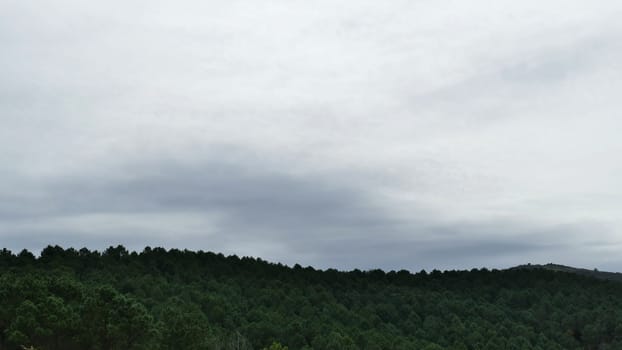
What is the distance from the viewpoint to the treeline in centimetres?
7769

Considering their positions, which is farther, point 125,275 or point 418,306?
point 418,306

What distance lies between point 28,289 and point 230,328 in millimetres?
46217

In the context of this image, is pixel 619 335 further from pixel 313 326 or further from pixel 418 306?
pixel 313 326

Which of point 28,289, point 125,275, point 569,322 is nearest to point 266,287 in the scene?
point 125,275

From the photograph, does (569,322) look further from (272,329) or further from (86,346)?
(86,346)

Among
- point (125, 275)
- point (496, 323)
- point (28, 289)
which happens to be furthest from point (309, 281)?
point (28, 289)

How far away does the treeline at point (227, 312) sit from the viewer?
3059 inches

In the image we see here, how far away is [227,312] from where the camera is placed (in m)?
128

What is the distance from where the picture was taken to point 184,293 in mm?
131750

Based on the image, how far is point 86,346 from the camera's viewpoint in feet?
255

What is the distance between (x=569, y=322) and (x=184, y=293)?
98708mm

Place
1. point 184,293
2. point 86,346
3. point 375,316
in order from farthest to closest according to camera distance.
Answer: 1. point 375,316
2. point 184,293
3. point 86,346

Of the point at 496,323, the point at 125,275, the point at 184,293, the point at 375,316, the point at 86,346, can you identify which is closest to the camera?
the point at 86,346

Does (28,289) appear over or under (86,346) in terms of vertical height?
over
